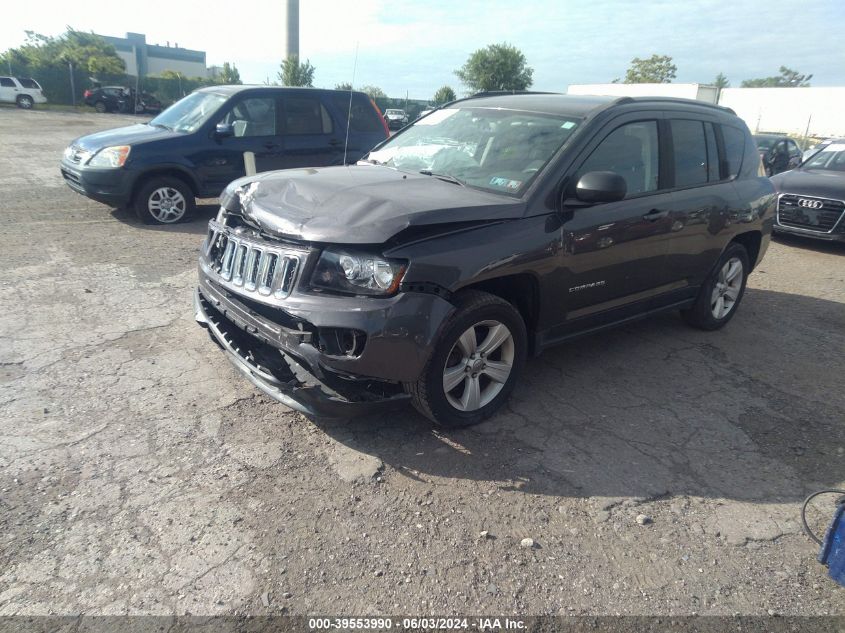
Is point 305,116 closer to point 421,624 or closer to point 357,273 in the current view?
point 357,273

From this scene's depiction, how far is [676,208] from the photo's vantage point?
14.6 ft

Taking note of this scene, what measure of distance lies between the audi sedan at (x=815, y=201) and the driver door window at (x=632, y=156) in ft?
21.4

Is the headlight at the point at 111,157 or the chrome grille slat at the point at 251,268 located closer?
the chrome grille slat at the point at 251,268

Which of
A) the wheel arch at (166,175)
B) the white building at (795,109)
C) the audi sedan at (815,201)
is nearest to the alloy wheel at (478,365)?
the wheel arch at (166,175)

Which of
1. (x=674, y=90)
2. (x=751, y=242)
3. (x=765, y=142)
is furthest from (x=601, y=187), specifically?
(x=674, y=90)

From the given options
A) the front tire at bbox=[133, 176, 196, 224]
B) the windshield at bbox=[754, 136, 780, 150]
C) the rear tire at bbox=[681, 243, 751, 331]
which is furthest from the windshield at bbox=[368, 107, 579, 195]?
the windshield at bbox=[754, 136, 780, 150]

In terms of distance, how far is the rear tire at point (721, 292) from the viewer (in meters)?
5.24

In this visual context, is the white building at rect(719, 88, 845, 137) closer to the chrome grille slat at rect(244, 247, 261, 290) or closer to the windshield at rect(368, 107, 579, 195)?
the windshield at rect(368, 107, 579, 195)

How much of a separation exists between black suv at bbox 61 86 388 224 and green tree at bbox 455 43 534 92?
179 feet

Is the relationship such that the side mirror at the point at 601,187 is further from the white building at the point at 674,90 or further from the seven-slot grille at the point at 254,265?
the white building at the point at 674,90

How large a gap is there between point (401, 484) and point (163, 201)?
635 centimetres

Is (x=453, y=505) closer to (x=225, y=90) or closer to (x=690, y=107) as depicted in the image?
(x=690, y=107)

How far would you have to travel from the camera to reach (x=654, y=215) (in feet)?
13.9

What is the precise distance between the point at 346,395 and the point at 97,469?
4.22ft
